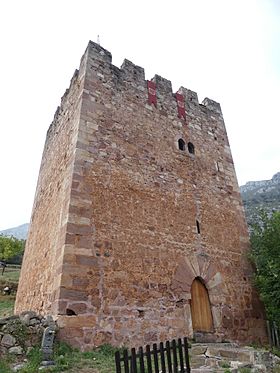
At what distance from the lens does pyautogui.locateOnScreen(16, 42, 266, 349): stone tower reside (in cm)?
691

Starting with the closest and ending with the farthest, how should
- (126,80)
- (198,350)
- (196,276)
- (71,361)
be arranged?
(71,361) < (198,350) < (196,276) < (126,80)

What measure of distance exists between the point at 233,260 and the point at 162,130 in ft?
15.2

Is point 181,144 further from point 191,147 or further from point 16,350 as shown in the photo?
point 16,350

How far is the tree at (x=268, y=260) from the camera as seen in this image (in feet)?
28.7

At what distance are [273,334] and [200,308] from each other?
2362mm

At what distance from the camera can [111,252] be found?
7.40 metres

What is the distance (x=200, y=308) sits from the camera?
8.40 m

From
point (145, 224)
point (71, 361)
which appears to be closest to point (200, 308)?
point (145, 224)

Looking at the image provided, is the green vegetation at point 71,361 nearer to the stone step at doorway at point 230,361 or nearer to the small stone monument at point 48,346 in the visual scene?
the small stone monument at point 48,346

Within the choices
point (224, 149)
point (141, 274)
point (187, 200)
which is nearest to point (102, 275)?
point (141, 274)

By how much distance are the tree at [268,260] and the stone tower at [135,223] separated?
461 mm

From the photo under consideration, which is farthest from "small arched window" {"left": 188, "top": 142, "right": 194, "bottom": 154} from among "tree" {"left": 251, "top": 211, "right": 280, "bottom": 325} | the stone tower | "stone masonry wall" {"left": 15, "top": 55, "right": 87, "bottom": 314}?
"stone masonry wall" {"left": 15, "top": 55, "right": 87, "bottom": 314}

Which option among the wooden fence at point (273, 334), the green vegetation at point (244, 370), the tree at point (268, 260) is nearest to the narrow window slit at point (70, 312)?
the green vegetation at point (244, 370)

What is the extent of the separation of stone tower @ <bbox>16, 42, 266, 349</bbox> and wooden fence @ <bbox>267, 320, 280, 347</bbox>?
0.32 m
